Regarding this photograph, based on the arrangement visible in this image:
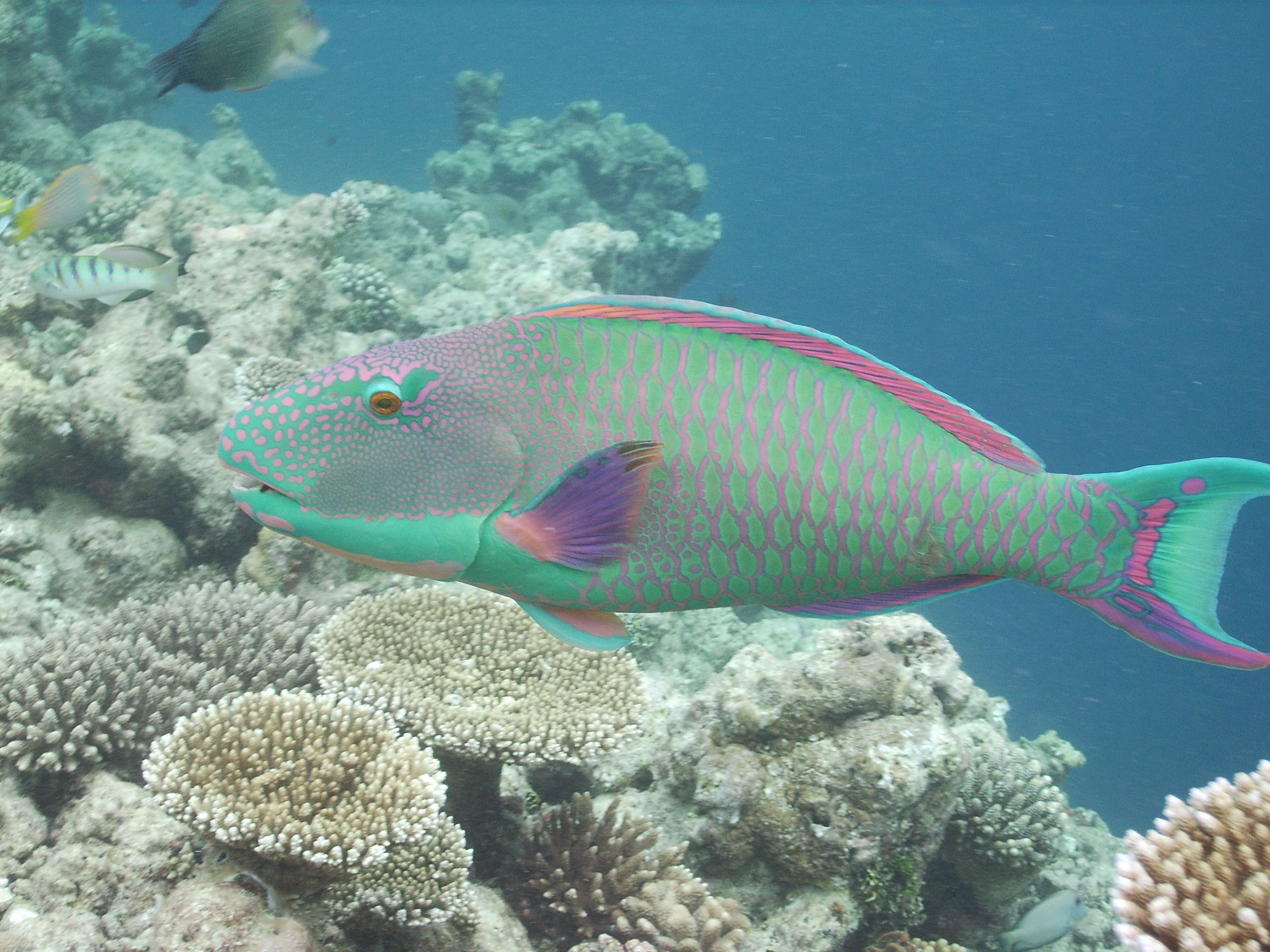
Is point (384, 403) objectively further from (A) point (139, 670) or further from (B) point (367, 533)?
(A) point (139, 670)

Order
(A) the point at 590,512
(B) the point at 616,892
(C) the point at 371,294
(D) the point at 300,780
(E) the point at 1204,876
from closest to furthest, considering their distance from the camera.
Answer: (A) the point at 590,512
(E) the point at 1204,876
(D) the point at 300,780
(B) the point at 616,892
(C) the point at 371,294

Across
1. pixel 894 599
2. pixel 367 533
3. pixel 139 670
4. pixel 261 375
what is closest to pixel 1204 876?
pixel 894 599

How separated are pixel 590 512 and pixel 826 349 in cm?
65

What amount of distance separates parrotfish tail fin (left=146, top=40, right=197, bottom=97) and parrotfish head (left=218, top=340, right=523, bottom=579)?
Answer: 414cm

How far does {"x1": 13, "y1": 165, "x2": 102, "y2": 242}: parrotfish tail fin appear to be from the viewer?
247 inches

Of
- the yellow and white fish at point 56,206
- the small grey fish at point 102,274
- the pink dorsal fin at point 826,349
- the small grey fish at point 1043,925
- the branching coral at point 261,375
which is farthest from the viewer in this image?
the yellow and white fish at point 56,206

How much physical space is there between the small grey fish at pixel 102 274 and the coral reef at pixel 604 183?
11453 mm

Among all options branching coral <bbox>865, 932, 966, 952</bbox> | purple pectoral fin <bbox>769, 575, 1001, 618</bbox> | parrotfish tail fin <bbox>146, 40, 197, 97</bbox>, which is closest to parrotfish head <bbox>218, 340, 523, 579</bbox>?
purple pectoral fin <bbox>769, 575, 1001, 618</bbox>

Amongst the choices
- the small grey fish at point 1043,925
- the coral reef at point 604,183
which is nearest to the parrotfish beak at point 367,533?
the small grey fish at point 1043,925

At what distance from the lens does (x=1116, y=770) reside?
2742 cm

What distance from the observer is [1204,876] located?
2295 millimetres

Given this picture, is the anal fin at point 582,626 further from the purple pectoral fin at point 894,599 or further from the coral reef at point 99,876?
the coral reef at point 99,876

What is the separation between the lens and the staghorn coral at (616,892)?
311 cm

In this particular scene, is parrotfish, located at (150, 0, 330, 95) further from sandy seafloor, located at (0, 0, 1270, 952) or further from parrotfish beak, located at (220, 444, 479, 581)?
parrotfish beak, located at (220, 444, 479, 581)
